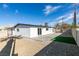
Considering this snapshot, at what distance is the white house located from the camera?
5370 mm

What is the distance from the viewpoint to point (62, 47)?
525 cm

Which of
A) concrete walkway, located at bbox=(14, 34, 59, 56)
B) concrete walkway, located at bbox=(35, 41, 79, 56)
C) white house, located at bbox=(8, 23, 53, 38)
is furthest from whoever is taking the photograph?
white house, located at bbox=(8, 23, 53, 38)

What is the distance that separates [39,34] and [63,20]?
891 millimetres

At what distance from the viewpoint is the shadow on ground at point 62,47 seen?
198 inches

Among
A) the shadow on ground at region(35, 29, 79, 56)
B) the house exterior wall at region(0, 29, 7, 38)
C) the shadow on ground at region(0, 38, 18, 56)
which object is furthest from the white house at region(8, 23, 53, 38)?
the shadow on ground at region(35, 29, 79, 56)

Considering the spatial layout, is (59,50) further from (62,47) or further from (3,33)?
(3,33)

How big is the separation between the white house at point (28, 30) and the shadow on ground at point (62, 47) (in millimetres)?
386

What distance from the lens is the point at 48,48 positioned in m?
5.30

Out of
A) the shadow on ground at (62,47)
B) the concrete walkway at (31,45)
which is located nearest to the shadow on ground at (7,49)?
the concrete walkway at (31,45)

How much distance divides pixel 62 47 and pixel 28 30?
1165 mm

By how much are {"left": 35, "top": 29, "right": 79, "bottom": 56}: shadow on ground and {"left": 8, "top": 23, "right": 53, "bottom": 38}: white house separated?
0.39m

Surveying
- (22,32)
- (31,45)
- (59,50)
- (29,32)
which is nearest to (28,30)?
(29,32)

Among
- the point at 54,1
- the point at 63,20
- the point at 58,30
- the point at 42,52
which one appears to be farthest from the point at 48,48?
the point at 54,1

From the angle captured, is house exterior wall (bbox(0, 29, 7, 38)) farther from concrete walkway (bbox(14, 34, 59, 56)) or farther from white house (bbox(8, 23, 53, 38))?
concrete walkway (bbox(14, 34, 59, 56))
